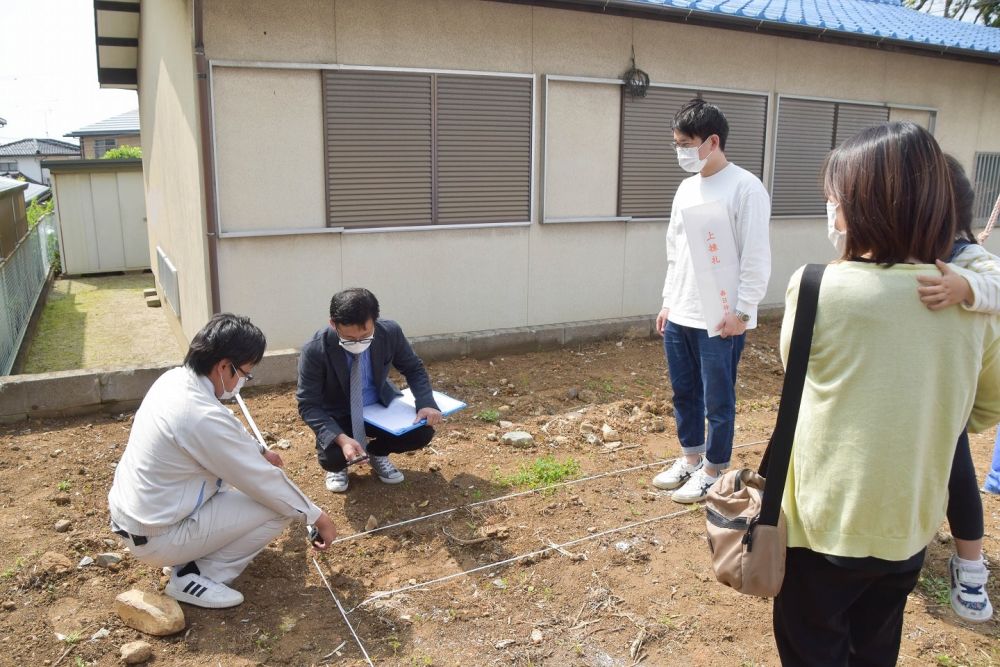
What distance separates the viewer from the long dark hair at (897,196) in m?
1.79

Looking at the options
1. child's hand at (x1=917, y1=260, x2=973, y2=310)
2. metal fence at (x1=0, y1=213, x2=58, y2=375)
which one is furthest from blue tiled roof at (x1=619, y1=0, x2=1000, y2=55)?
metal fence at (x1=0, y1=213, x2=58, y2=375)

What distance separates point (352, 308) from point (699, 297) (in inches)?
69.5

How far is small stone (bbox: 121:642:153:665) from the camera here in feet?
9.95

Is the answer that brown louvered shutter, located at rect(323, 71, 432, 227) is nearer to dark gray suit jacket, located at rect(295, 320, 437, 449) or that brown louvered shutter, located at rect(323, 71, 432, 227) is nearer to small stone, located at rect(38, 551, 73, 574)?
dark gray suit jacket, located at rect(295, 320, 437, 449)

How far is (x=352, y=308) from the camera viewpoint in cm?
389

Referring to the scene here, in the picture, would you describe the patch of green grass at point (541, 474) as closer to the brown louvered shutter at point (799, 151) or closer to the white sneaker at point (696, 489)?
the white sneaker at point (696, 489)

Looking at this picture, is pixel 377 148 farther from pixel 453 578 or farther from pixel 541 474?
pixel 453 578

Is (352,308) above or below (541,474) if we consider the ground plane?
above

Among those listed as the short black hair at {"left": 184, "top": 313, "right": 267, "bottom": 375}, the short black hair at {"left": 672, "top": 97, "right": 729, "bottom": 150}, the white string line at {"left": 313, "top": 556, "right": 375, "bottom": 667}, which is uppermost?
the short black hair at {"left": 672, "top": 97, "right": 729, "bottom": 150}

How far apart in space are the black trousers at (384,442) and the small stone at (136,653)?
1387 millimetres

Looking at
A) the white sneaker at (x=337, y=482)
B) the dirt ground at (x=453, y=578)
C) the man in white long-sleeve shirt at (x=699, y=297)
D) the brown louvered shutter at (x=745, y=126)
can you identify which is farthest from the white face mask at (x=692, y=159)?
the brown louvered shutter at (x=745, y=126)

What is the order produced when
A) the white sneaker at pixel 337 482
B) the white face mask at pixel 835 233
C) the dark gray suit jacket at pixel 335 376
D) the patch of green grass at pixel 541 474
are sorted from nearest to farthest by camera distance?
the white face mask at pixel 835 233, the dark gray suit jacket at pixel 335 376, the white sneaker at pixel 337 482, the patch of green grass at pixel 541 474

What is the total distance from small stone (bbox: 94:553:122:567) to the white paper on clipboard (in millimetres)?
3117

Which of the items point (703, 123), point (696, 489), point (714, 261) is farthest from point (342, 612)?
point (703, 123)
